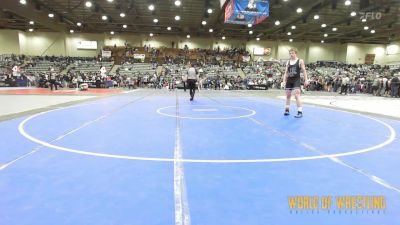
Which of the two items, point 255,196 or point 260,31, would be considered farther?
point 260,31

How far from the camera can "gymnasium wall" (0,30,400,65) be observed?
3984 cm

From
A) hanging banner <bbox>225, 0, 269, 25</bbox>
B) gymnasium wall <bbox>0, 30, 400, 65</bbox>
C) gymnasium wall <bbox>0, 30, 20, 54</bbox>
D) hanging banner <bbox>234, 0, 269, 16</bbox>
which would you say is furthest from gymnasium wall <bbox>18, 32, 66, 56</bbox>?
hanging banner <bbox>234, 0, 269, 16</bbox>

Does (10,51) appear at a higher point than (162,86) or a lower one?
higher

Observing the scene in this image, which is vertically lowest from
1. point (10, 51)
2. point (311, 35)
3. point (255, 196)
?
point (255, 196)

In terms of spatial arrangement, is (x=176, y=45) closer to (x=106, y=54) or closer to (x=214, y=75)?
(x=106, y=54)

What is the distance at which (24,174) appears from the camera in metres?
3.15

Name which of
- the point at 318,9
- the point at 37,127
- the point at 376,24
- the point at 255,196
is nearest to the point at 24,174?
the point at 255,196

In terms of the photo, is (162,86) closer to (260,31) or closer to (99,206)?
(260,31)

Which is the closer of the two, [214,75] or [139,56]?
[214,75]

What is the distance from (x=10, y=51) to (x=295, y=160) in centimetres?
4370

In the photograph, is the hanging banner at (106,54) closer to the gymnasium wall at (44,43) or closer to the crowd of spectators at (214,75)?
the crowd of spectators at (214,75)

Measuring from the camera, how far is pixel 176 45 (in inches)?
1742

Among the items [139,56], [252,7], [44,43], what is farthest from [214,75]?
[44,43]

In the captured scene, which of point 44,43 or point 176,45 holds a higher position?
point 176,45
